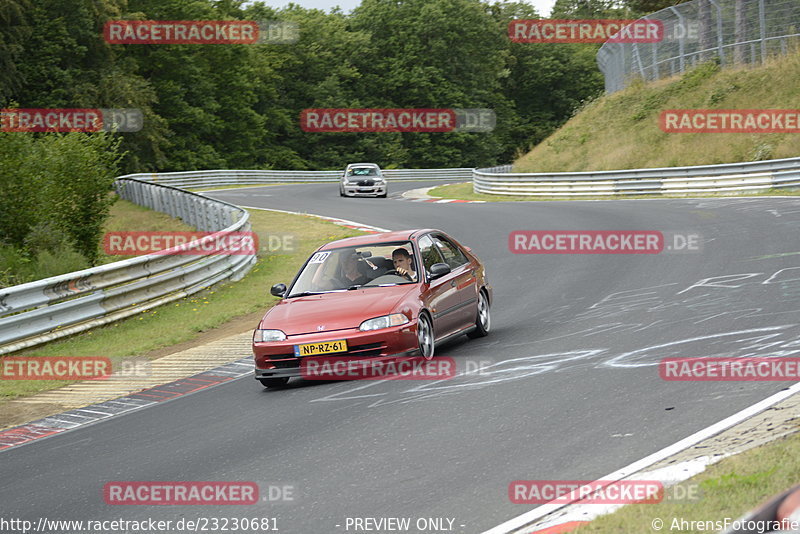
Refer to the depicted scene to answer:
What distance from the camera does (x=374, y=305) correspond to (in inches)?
385

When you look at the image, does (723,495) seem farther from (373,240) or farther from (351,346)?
(373,240)

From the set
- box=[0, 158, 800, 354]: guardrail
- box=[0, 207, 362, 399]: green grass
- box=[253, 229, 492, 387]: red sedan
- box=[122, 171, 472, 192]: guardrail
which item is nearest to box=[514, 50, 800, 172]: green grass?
box=[0, 158, 800, 354]: guardrail

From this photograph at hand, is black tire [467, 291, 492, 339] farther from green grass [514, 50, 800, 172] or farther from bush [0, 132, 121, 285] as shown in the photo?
green grass [514, 50, 800, 172]

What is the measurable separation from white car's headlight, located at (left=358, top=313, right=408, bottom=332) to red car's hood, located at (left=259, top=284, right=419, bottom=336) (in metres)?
0.05

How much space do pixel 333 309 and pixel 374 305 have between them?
418 millimetres

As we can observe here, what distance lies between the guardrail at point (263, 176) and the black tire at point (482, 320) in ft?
139

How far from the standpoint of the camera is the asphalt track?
5926 mm

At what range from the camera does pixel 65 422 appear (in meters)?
9.25

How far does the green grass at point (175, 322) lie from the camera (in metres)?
12.4

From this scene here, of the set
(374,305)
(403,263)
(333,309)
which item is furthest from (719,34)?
(333,309)

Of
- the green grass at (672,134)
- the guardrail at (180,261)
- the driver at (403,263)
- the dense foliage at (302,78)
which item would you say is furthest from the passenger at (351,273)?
the dense foliage at (302,78)

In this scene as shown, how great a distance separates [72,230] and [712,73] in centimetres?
2671

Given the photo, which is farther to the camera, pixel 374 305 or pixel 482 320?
pixel 482 320

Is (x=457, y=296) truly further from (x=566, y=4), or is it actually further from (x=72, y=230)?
(x=566, y=4)
